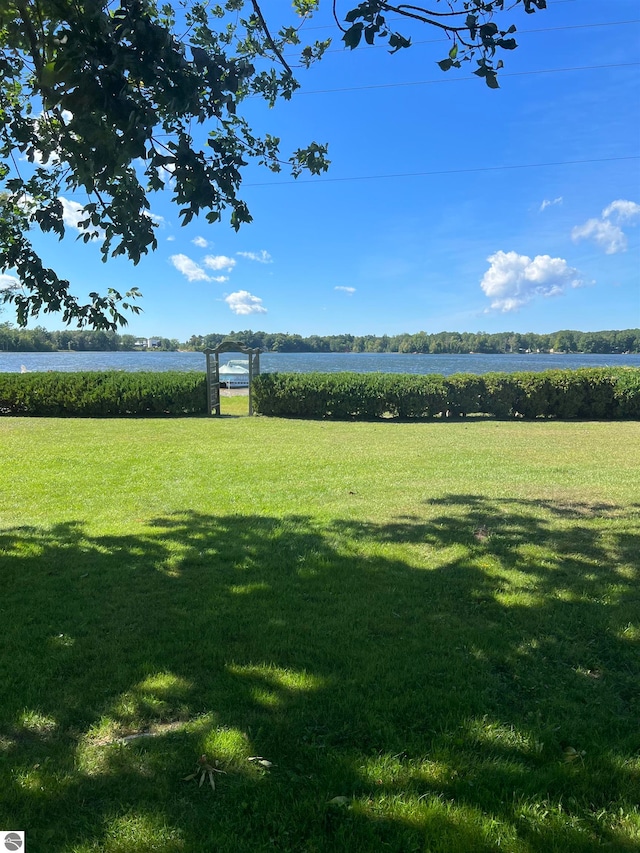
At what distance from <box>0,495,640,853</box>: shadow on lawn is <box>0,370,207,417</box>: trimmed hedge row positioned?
11204mm

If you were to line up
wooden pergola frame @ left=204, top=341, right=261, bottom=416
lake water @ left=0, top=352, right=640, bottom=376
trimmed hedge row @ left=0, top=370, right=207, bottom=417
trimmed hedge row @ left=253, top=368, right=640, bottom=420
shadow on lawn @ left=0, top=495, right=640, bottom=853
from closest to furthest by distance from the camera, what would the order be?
shadow on lawn @ left=0, top=495, right=640, bottom=853 < trimmed hedge row @ left=253, top=368, right=640, bottom=420 < trimmed hedge row @ left=0, top=370, right=207, bottom=417 < wooden pergola frame @ left=204, top=341, right=261, bottom=416 < lake water @ left=0, top=352, right=640, bottom=376

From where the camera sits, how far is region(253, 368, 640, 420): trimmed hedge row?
15.0 meters

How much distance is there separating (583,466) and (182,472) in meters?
6.19

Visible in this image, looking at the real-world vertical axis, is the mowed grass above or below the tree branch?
below

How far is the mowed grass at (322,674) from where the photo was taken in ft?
5.79

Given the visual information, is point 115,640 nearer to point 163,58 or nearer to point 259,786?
point 259,786

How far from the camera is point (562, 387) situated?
49.1 feet

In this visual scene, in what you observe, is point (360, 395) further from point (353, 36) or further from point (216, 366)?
point (353, 36)

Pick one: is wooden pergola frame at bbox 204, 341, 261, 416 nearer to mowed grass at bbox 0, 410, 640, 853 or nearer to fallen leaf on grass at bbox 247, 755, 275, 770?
mowed grass at bbox 0, 410, 640, 853

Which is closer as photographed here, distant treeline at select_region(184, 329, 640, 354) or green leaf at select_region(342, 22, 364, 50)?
green leaf at select_region(342, 22, 364, 50)

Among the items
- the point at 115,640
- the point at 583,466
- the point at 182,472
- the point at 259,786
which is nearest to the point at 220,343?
the point at 182,472

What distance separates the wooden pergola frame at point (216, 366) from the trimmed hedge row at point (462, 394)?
848mm

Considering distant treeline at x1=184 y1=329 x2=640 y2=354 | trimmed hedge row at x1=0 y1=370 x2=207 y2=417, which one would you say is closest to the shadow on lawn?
trimmed hedge row at x1=0 y1=370 x2=207 y2=417

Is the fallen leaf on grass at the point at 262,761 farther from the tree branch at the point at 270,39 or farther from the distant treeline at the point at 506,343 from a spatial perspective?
the distant treeline at the point at 506,343
